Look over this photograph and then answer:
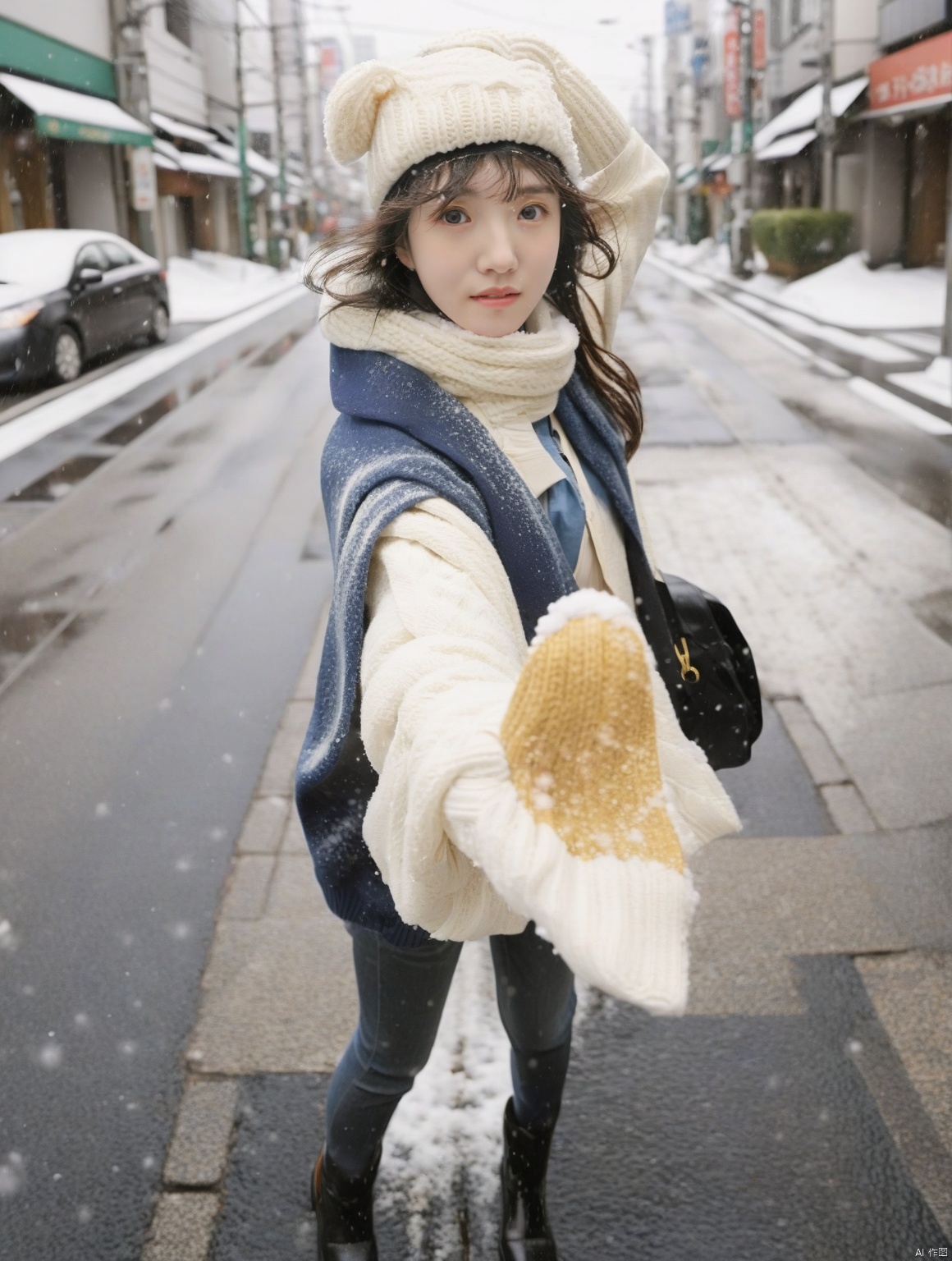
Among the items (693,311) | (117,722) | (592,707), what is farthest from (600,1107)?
(693,311)

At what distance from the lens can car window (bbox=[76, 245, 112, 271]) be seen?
564 inches

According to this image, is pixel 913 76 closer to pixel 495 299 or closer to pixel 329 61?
pixel 495 299

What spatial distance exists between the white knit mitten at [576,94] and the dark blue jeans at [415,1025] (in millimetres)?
1251

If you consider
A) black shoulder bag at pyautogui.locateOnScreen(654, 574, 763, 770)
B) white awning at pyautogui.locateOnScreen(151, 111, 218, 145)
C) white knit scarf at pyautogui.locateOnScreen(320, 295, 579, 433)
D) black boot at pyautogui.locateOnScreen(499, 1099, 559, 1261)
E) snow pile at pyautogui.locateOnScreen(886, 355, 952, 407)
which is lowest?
black boot at pyautogui.locateOnScreen(499, 1099, 559, 1261)

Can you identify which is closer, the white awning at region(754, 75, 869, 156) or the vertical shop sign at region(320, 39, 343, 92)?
the white awning at region(754, 75, 869, 156)

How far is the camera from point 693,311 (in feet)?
72.5

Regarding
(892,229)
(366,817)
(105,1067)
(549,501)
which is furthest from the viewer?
(892,229)

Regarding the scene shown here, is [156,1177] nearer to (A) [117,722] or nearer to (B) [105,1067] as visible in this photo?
(B) [105,1067]

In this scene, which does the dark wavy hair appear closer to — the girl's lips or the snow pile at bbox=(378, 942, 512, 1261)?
the girl's lips

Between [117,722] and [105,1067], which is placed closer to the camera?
[105,1067]

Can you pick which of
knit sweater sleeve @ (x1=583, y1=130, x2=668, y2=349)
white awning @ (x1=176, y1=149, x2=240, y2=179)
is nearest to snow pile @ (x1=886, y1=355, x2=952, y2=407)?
knit sweater sleeve @ (x1=583, y1=130, x2=668, y2=349)

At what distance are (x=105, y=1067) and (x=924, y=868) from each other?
2.35 meters

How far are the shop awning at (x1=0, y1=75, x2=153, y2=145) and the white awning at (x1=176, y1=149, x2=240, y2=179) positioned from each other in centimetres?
709

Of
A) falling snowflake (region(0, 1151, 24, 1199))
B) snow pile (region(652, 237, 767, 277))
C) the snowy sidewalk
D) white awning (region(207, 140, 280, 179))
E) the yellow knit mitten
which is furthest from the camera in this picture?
white awning (region(207, 140, 280, 179))
